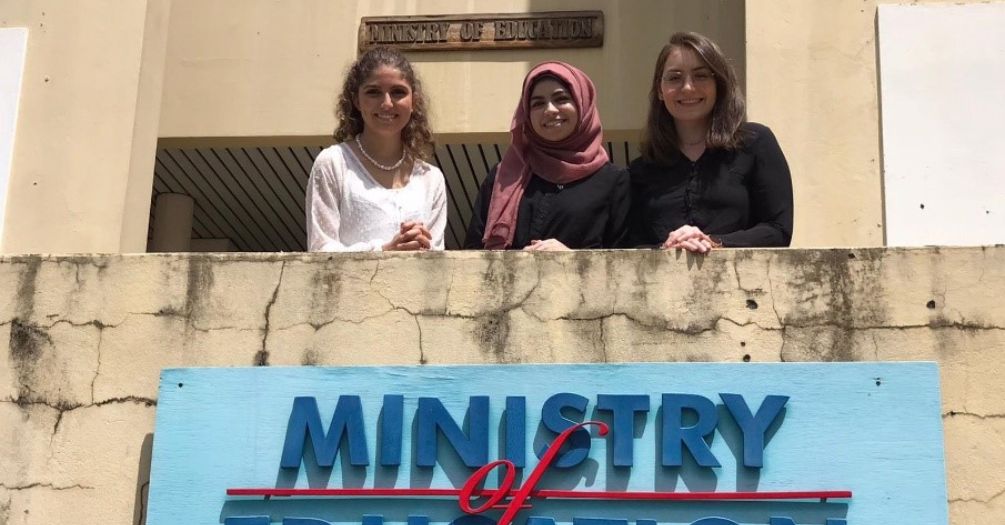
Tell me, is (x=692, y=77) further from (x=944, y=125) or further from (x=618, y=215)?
(x=944, y=125)

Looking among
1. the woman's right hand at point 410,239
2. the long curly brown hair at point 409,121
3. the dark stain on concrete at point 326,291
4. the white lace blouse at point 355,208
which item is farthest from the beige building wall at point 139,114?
the woman's right hand at point 410,239

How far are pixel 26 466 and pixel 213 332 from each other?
2.43 ft

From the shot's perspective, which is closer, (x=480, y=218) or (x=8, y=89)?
(x=480, y=218)

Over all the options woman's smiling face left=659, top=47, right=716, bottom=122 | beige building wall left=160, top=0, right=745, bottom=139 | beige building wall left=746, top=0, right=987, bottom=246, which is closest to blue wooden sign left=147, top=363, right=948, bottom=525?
woman's smiling face left=659, top=47, right=716, bottom=122

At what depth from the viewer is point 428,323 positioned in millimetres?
4090

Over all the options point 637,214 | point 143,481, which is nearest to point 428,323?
point 637,214

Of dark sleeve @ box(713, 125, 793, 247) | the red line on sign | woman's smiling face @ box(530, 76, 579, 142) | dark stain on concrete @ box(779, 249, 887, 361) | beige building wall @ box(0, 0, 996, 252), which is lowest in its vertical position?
the red line on sign

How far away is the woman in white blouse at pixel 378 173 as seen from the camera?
14.3 feet

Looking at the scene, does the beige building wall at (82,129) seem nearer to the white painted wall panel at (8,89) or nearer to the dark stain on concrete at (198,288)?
the white painted wall panel at (8,89)

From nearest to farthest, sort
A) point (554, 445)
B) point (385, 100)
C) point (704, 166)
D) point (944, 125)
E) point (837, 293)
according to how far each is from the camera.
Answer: point (554, 445)
point (837, 293)
point (704, 166)
point (385, 100)
point (944, 125)

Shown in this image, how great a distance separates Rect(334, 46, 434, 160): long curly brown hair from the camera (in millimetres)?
4590

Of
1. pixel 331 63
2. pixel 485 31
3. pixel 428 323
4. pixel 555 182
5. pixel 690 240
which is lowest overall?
pixel 428 323

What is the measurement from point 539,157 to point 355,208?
0.66m

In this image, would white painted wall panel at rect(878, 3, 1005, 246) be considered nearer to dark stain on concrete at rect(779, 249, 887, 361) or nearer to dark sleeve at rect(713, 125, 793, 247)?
dark sleeve at rect(713, 125, 793, 247)
